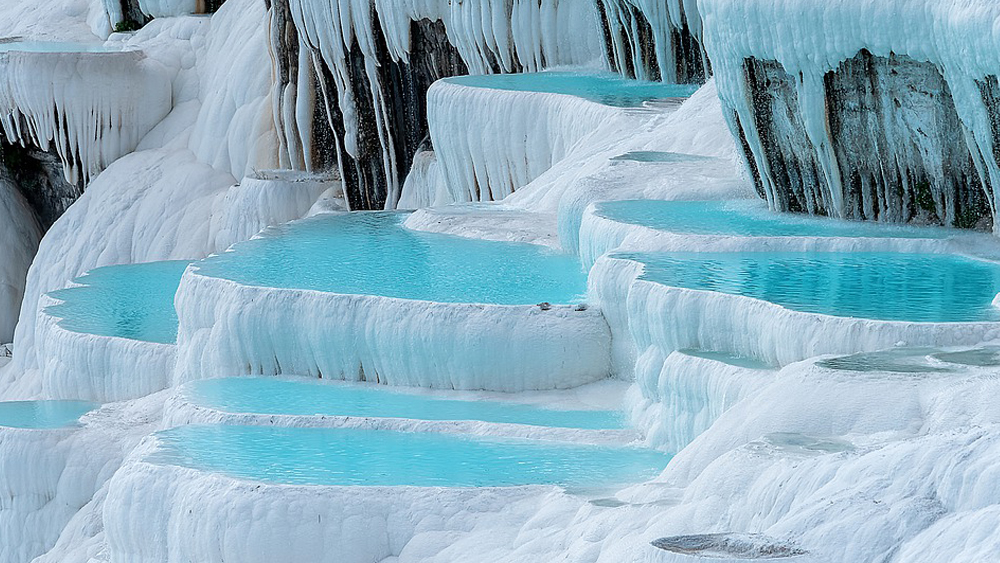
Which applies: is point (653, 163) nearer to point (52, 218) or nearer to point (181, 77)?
point (181, 77)

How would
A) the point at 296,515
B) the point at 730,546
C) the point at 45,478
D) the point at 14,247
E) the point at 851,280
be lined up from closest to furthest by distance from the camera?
1. the point at 730,546
2. the point at 296,515
3. the point at 851,280
4. the point at 45,478
5. the point at 14,247

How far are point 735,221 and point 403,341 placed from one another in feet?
7.28

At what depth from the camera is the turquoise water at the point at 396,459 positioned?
311 inches

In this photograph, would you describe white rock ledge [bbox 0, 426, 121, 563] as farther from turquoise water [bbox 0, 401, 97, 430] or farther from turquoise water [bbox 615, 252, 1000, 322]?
turquoise water [bbox 615, 252, 1000, 322]

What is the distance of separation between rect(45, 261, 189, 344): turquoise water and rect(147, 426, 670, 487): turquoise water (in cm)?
484

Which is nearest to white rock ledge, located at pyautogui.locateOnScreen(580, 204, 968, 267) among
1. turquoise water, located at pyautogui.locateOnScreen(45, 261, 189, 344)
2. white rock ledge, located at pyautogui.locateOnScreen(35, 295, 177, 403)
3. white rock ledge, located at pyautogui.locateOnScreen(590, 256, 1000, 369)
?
white rock ledge, located at pyautogui.locateOnScreen(590, 256, 1000, 369)

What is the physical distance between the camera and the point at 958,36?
8.26 meters

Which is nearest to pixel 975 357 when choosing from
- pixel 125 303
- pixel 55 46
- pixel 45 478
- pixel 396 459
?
pixel 396 459

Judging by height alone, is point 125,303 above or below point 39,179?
above

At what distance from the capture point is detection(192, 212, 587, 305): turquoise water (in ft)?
34.3

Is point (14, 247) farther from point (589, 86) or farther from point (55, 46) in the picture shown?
point (589, 86)

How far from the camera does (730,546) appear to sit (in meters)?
5.11

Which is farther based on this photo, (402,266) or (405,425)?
(402,266)

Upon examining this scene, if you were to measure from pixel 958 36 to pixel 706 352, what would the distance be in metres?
2.03
